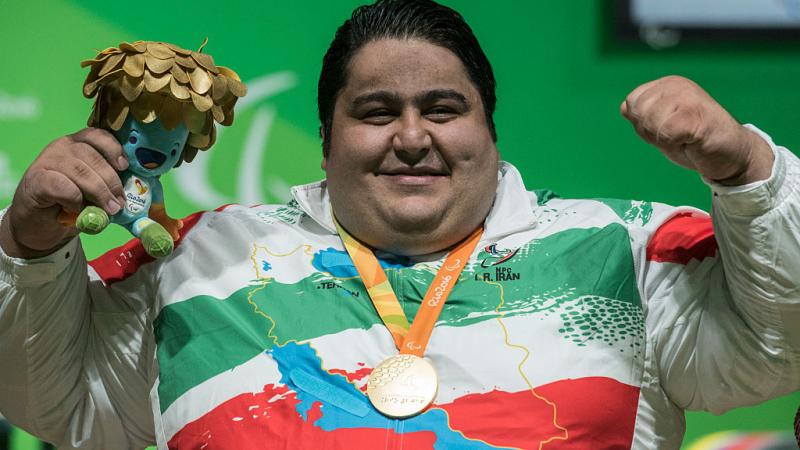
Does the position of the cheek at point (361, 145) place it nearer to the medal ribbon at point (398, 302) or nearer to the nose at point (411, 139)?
the nose at point (411, 139)

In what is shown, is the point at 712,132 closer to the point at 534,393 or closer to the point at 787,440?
the point at 534,393

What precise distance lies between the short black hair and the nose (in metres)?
0.15

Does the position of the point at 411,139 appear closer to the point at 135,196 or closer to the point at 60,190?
the point at 135,196

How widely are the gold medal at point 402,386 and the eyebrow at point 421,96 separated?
1.34 ft

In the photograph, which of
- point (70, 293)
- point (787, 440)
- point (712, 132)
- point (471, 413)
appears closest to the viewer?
point (712, 132)

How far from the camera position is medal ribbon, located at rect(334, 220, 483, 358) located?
1742 millimetres

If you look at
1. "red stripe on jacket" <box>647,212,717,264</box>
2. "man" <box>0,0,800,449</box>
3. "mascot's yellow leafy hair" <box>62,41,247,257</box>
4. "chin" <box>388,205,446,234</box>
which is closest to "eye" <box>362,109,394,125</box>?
"man" <box>0,0,800,449</box>

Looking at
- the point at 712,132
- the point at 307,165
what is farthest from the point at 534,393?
the point at 307,165

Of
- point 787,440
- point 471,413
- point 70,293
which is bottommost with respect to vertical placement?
point 787,440

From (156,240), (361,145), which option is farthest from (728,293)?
(156,240)

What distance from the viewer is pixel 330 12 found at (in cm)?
267

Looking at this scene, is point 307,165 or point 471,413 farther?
point 307,165

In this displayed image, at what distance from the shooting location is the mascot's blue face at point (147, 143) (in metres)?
1.68

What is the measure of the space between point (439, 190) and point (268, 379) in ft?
1.29
